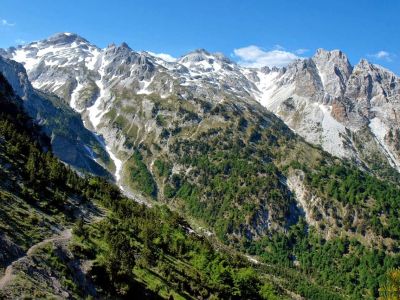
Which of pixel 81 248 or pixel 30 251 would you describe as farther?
pixel 81 248

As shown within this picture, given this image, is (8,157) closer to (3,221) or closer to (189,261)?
(3,221)

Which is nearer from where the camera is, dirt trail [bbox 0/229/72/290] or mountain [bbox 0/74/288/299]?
dirt trail [bbox 0/229/72/290]

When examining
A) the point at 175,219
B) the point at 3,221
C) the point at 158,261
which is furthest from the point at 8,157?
the point at 175,219

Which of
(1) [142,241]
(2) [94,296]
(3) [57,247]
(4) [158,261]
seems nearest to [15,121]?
(1) [142,241]

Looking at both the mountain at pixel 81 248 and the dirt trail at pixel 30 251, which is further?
the mountain at pixel 81 248

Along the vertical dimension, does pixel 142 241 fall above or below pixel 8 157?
below

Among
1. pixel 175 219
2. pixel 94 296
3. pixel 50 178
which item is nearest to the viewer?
pixel 94 296

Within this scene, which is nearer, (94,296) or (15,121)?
(94,296)

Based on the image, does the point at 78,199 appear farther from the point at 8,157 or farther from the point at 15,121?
the point at 15,121

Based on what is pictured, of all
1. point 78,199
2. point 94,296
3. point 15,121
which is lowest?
→ point 94,296

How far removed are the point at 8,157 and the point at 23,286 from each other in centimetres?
5824

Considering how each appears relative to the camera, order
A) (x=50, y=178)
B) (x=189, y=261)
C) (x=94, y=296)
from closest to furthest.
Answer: (x=94, y=296), (x=50, y=178), (x=189, y=261)

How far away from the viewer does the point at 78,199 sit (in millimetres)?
113750

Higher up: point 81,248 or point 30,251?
point 81,248
